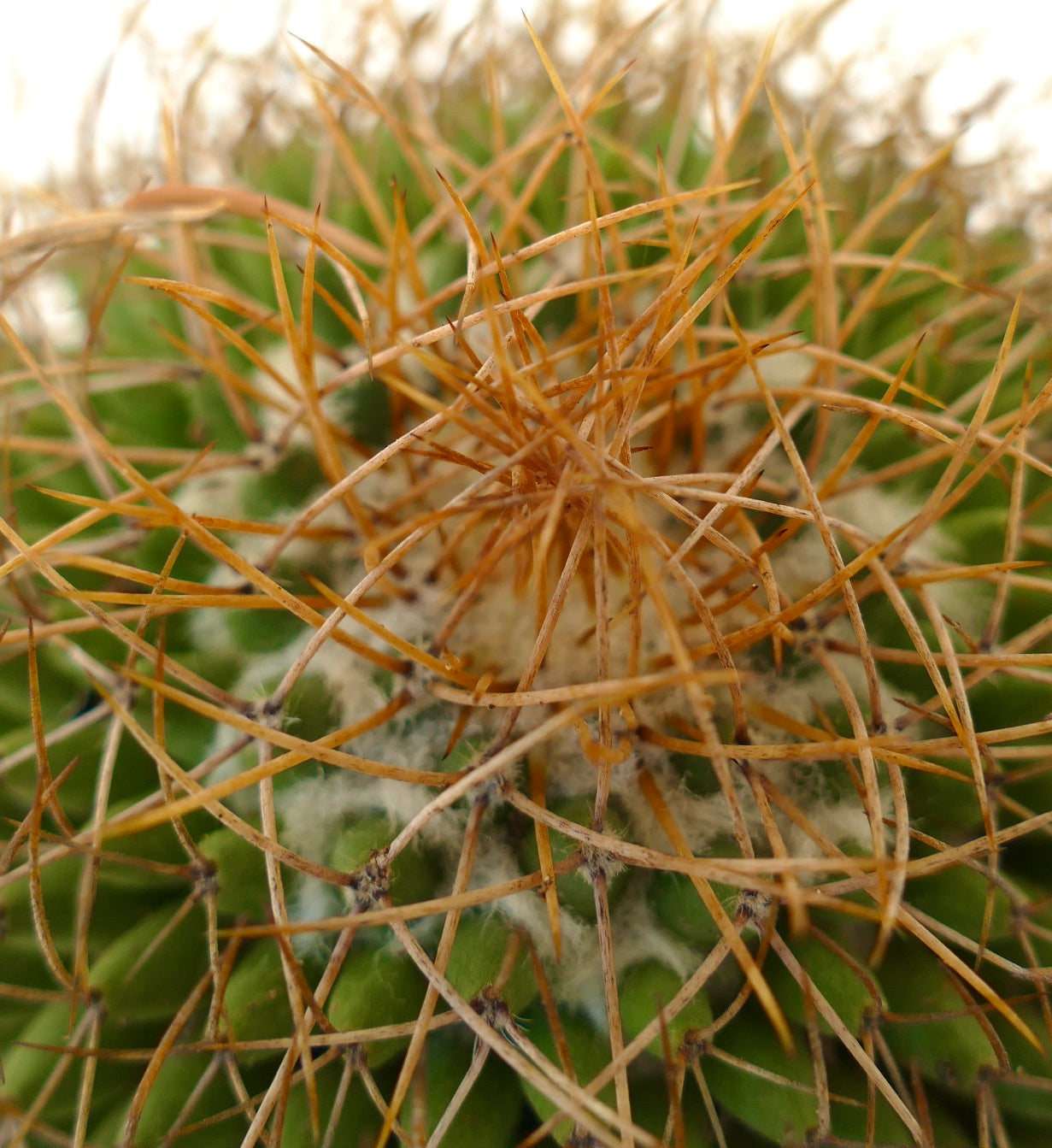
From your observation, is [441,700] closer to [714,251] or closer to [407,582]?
[407,582]

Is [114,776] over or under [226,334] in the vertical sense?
under

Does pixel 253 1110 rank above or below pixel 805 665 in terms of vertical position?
below

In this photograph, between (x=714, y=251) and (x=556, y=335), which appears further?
(x=556, y=335)

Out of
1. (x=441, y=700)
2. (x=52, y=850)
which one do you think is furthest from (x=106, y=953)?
(x=441, y=700)

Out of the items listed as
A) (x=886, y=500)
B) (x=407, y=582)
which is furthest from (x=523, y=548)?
(x=886, y=500)

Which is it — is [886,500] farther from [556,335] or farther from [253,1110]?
[253,1110]

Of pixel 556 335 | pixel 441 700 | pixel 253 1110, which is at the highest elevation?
pixel 556 335
